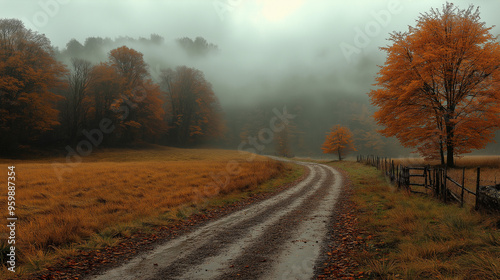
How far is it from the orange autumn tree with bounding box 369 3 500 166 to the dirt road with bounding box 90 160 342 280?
45.8ft

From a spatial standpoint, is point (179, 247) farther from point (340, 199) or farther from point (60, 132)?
point (60, 132)

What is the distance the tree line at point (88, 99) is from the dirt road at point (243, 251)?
32.9 meters

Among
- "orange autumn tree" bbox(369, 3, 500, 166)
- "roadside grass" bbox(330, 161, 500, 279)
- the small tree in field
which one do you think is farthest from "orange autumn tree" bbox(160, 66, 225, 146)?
"roadside grass" bbox(330, 161, 500, 279)

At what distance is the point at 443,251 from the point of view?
17.6 feet

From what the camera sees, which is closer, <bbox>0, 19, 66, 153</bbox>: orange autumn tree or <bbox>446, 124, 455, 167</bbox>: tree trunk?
<bbox>446, 124, 455, 167</bbox>: tree trunk

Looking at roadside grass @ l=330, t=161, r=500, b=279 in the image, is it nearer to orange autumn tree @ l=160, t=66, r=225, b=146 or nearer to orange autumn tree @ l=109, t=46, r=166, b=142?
orange autumn tree @ l=109, t=46, r=166, b=142

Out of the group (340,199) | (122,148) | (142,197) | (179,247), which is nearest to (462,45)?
(340,199)

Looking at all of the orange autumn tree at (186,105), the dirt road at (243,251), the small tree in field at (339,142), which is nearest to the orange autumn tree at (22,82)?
the orange autumn tree at (186,105)

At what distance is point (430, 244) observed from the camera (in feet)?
18.5

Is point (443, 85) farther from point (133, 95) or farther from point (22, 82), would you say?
point (22, 82)

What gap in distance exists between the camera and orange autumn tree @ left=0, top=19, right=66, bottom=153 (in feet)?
91.9

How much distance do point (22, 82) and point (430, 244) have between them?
128 ft

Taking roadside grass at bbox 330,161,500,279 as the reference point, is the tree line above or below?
above

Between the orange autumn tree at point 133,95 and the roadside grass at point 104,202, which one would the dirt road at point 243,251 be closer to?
the roadside grass at point 104,202
